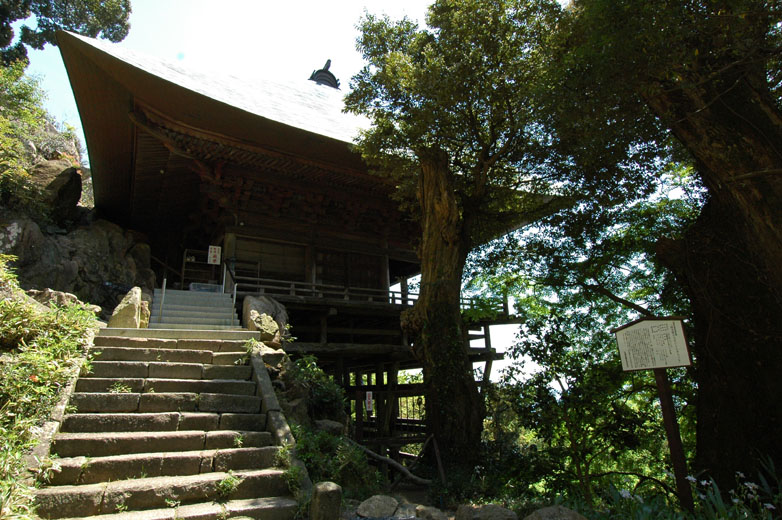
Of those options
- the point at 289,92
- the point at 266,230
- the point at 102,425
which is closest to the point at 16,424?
the point at 102,425

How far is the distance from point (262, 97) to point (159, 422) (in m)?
9.00

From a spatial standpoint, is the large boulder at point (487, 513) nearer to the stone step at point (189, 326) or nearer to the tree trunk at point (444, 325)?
the tree trunk at point (444, 325)

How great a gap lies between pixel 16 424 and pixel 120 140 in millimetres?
8748

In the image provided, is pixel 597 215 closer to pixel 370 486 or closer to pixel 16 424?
pixel 370 486

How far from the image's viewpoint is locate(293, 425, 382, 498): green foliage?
153 inches

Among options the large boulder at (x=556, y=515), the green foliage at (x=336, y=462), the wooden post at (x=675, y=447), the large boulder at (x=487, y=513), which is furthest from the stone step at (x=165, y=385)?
the wooden post at (x=675, y=447)

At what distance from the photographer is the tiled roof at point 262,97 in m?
8.16

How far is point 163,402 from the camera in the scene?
4.29m

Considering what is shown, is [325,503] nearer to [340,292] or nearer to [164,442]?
[164,442]

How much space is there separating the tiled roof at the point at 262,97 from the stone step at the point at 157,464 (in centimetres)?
645

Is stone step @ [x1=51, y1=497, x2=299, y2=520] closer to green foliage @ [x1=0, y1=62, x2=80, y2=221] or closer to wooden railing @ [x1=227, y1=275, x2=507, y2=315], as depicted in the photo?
wooden railing @ [x1=227, y1=275, x2=507, y2=315]

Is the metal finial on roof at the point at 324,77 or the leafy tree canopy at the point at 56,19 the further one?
the metal finial on roof at the point at 324,77

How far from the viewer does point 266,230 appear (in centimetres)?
1076

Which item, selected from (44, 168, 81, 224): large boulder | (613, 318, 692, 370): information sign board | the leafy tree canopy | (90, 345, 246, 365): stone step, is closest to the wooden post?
(613, 318, 692, 370): information sign board
